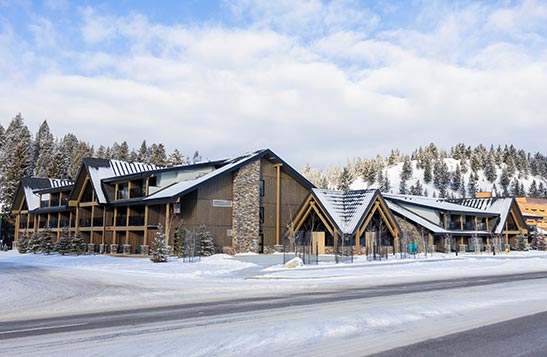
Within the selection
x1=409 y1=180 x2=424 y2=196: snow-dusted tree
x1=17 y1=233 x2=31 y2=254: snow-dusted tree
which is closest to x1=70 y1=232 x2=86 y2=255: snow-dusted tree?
x1=17 y1=233 x2=31 y2=254: snow-dusted tree

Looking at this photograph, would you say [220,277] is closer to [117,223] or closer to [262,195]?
[262,195]

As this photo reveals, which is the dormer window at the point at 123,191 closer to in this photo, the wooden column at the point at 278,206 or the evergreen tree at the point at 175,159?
the wooden column at the point at 278,206

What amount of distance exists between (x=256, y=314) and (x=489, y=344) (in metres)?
5.61

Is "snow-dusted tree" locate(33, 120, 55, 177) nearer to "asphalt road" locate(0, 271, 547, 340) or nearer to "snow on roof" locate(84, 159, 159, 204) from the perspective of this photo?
"snow on roof" locate(84, 159, 159, 204)

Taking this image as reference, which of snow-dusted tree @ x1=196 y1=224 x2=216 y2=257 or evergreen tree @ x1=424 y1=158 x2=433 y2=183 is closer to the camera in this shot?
snow-dusted tree @ x1=196 y1=224 x2=216 y2=257

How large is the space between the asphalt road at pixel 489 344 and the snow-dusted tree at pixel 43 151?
10579 cm

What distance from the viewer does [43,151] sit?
117562 millimetres

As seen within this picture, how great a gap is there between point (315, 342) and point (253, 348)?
1.20 meters

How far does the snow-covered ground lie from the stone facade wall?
18088 mm

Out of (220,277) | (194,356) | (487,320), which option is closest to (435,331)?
(487,320)

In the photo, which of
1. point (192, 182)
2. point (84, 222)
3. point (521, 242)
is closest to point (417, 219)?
point (521, 242)

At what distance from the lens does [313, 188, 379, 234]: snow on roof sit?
42.0 m

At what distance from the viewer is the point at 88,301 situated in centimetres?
1590

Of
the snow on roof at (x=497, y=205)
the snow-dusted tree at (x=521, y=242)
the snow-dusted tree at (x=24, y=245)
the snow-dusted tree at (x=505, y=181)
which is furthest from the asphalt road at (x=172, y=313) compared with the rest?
the snow-dusted tree at (x=505, y=181)
